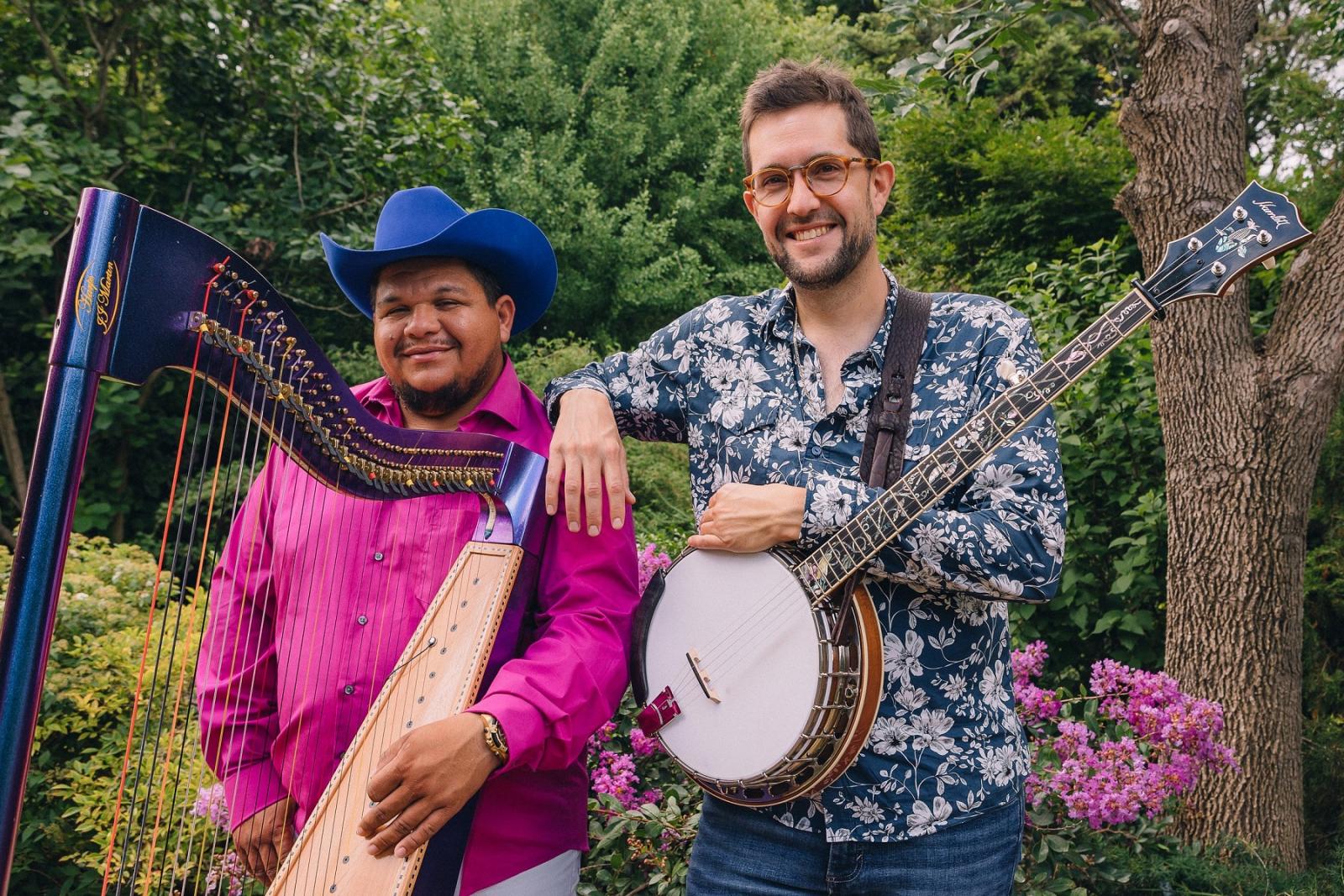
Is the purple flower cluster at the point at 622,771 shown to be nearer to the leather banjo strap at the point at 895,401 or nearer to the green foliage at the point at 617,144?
the leather banjo strap at the point at 895,401

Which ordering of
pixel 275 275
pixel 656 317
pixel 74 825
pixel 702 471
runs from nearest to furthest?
pixel 702 471, pixel 74 825, pixel 275 275, pixel 656 317

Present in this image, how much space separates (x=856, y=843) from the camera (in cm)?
183

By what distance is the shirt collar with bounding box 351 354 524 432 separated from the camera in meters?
2.10

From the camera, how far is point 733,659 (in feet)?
6.30

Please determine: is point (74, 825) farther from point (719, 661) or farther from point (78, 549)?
point (719, 661)

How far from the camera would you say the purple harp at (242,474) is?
1082 mm

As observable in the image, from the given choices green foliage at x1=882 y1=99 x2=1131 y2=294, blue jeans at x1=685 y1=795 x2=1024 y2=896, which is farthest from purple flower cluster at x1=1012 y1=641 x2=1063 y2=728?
green foliage at x1=882 y1=99 x2=1131 y2=294

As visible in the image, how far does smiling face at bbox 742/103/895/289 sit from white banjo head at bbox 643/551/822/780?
54 cm

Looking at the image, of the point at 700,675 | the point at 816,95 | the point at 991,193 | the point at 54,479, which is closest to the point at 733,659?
the point at 700,675

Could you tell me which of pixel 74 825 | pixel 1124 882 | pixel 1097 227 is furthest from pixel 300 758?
pixel 1097 227

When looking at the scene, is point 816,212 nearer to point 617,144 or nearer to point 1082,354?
point 1082,354

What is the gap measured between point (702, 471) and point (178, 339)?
1.07 m

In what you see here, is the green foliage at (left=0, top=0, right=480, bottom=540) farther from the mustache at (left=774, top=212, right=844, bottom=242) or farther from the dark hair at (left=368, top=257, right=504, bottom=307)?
the mustache at (left=774, top=212, right=844, bottom=242)

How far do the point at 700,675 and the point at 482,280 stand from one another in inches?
34.4
